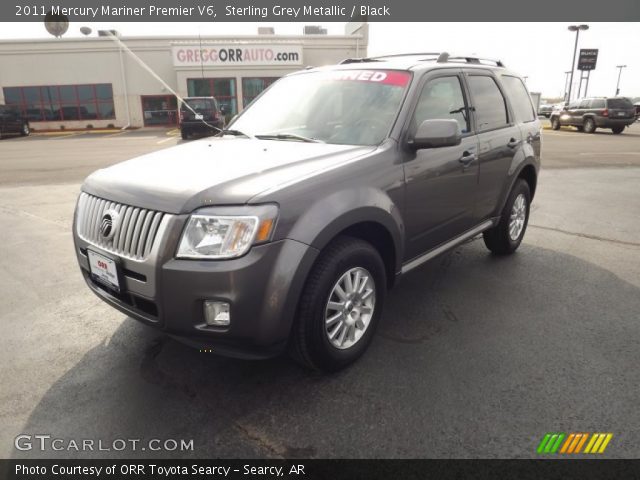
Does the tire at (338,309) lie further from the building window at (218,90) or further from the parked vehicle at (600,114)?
the building window at (218,90)

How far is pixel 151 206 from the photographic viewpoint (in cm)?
236

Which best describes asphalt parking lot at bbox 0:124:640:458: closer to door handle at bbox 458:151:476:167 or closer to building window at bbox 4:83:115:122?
door handle at bbox 458:151:476:167

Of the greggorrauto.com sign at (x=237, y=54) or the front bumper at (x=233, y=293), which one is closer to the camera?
the front bumper at (x=233, y=293)

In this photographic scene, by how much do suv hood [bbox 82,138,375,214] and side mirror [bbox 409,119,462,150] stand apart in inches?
13.3

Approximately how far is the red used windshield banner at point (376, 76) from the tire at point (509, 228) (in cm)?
189

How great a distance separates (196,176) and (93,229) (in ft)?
2.45

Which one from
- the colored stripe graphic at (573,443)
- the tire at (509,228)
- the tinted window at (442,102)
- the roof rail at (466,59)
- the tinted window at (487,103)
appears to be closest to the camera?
the colored stripe graphic at (573,443)

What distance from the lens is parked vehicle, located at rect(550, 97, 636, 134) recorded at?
862 inches

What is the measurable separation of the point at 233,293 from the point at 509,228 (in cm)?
348

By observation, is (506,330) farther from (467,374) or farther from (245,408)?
(245,408)

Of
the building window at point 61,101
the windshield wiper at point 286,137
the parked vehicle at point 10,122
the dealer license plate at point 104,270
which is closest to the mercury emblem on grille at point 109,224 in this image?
the dealer license plate at point 104,270

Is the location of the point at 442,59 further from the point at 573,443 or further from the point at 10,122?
the point at 10,122

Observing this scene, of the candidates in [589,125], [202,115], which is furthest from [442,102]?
[589,125]

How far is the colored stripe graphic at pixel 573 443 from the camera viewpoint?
2.20 meters
